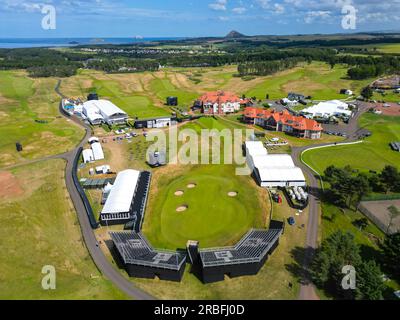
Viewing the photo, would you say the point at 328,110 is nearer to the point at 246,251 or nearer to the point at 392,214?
the point at 392,214

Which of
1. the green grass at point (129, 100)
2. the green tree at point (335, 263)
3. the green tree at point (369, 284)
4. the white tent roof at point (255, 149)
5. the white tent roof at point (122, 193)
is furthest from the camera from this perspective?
the green grass at point (129, 100)

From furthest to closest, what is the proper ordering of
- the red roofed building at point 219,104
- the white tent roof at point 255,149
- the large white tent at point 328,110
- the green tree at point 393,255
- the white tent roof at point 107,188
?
the red roofed building at point 219,104, the large white tent at point 328,110, the white tent roof at point 255,149, the white tent roof at point 107,188, the green tree at point 393,255

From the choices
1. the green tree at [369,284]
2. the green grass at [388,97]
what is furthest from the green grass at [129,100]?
the green grass at [388,97]

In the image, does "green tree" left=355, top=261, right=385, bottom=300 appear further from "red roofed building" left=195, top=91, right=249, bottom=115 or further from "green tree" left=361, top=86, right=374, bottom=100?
"green tree" left=361, top=86, right=374, bottom=100

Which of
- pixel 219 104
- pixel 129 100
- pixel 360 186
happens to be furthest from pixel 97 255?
pixel 129 100

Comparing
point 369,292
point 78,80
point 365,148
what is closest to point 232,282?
point 369,292

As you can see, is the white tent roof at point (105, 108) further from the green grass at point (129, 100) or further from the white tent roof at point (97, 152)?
the white tent roof at point (97, 152)
